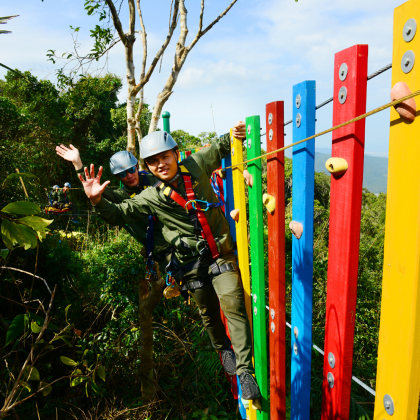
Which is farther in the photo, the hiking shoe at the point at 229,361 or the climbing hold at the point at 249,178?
the hiking shoe at the point at 229,361

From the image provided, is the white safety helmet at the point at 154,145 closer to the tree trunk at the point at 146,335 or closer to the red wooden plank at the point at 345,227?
the tree trunk at the point at 146,335

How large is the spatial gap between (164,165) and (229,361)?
1643 millimetres

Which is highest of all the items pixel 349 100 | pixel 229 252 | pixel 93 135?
pixel 93 135

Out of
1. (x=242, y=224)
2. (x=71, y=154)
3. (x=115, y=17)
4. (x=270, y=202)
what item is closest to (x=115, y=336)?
(x=71, y=154)

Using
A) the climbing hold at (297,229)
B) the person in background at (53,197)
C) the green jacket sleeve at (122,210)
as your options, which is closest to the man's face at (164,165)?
the green jacket sleeve at (122,210)

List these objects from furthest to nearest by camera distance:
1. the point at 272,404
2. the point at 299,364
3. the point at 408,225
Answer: the point at 272,404 < the point at 299,364 < the point at 408,225

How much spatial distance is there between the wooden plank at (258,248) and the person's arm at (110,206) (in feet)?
3.11

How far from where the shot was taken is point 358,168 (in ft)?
4.31

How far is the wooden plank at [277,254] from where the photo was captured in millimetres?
1885

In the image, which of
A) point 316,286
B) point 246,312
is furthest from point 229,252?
point 316,286

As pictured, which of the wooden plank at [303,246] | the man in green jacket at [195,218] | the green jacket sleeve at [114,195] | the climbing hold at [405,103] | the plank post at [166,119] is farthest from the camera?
the plank post at [166,119]

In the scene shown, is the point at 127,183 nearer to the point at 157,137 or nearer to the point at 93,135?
the point at 157,137

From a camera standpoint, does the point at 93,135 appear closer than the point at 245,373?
No

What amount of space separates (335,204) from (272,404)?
145cm
